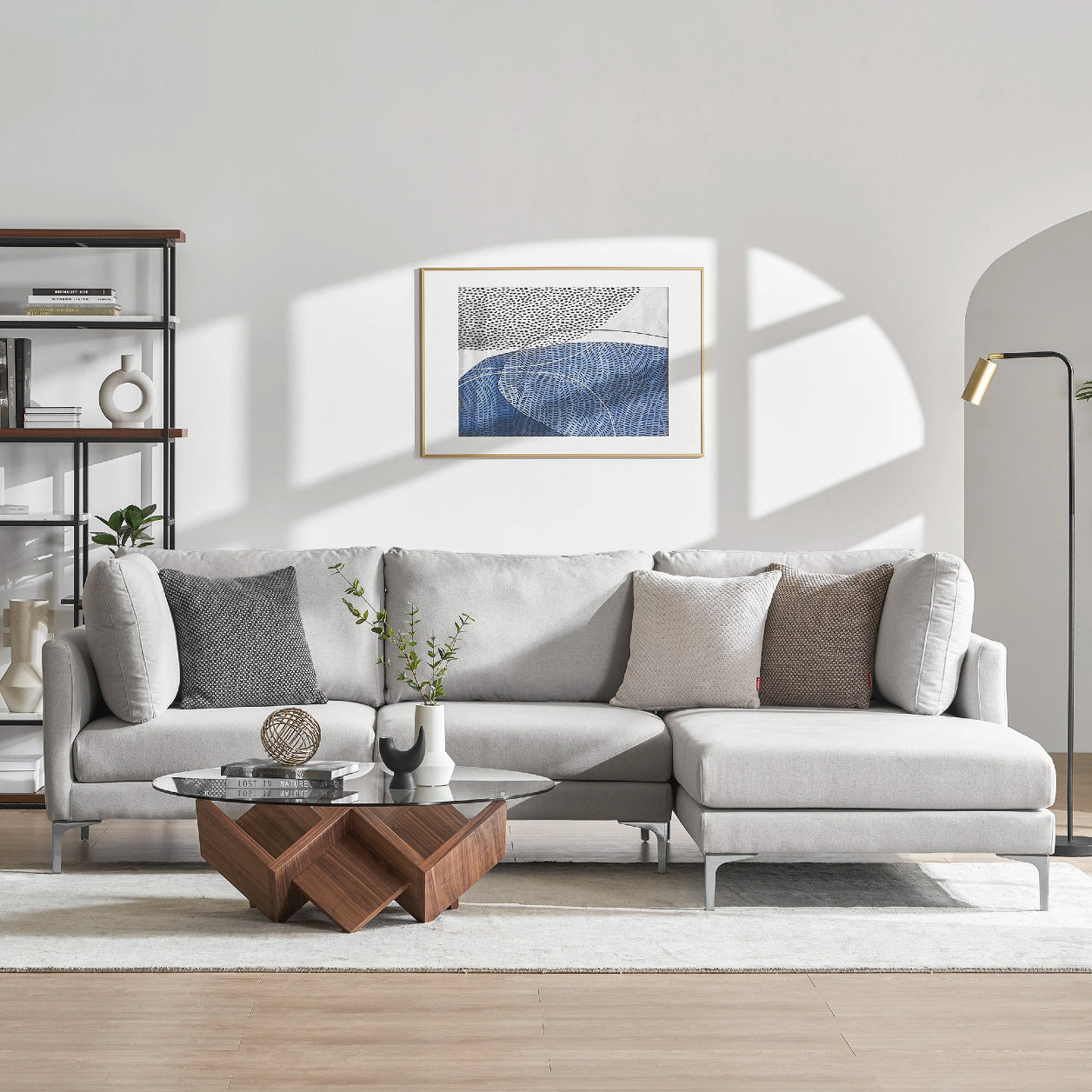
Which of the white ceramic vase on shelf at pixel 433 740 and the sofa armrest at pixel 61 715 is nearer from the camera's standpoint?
the white ceramic vase on shelf at pixel 433 740

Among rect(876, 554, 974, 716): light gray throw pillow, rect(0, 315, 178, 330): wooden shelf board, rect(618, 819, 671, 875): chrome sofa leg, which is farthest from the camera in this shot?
rect(0, 315, 178, 330): wooden shelf board

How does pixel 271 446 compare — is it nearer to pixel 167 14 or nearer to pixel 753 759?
pixel 167 14

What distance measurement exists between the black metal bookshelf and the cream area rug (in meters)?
1.42

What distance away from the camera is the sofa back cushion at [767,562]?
4.30m

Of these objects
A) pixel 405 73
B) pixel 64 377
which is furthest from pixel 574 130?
pixel 64 377

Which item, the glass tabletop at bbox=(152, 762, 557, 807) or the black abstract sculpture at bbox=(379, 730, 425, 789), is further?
the black abstract sculpture at bbox=(379, 730, 425, 789)

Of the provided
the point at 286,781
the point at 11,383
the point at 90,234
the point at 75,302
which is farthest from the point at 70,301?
the point at 286,781

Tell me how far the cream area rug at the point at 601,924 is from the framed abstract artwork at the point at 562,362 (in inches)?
66.6

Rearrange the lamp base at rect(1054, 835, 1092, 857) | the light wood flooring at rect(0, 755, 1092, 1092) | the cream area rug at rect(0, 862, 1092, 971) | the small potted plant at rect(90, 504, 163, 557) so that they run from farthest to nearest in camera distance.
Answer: the small potted plant at rect(90, 504, 163, 557) < the lamp base at rect(1054, 835, 1092, 857) < the cream area rug at rect(0, 862, 1092, 971) < the light wood flooring at rect(0, 755, 1092, 1092)

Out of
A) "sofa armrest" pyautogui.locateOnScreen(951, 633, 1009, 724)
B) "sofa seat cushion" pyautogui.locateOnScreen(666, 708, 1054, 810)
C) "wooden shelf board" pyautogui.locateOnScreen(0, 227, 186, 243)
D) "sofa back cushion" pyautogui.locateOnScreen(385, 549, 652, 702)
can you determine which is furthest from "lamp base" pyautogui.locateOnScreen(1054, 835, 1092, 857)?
"wooden shelf board" pyautogui.locateOnScreen(0, 227, 186, 243)

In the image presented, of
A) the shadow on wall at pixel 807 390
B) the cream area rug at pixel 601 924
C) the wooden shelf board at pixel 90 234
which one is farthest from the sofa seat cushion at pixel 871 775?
the wooden shelf board at pixel 90 234

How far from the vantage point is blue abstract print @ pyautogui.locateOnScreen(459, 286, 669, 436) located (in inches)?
190

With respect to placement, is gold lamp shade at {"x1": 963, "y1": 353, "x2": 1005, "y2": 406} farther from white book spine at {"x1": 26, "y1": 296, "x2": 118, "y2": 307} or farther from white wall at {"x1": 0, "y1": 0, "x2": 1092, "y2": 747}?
white book spine at {"x1": 26, "y1": 296, "x2": 118, "y2": 307}

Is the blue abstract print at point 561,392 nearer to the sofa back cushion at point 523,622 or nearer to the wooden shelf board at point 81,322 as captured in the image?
the sofa back cushion at point 523,622
